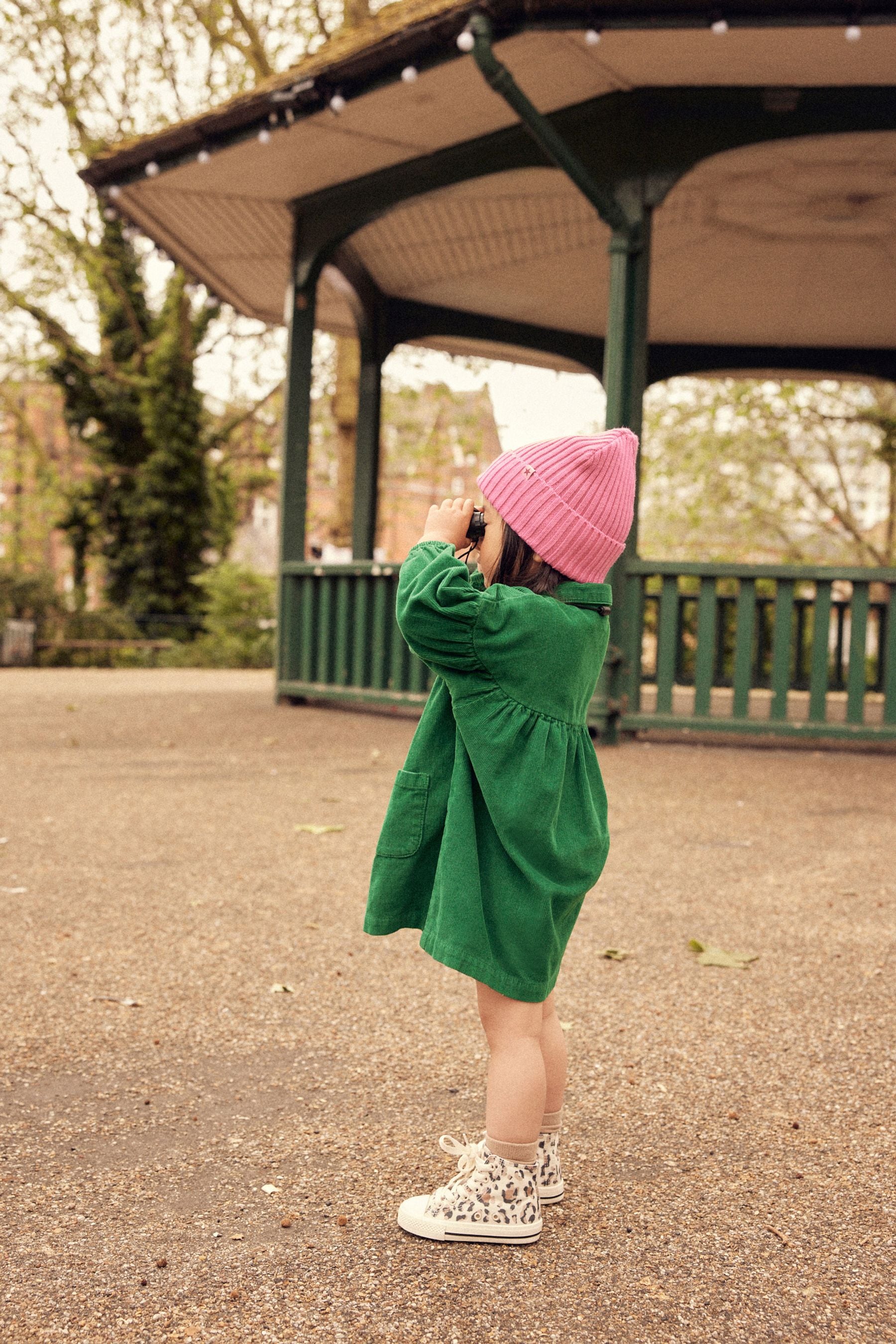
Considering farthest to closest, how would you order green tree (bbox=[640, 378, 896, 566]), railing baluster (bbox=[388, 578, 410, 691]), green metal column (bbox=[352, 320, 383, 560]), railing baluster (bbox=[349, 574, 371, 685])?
green tree (bbox=[640, 378, 896, 566]) < green metal column (bbox=[352, 320, 383, 560]) < railing baluster (bbox=[349, 574, 371, 685]) < railing baluster (bbox=[388, 578, 410, 691])

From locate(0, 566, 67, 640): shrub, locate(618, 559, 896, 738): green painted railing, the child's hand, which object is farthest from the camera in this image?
locate(0, 566, 67, 640): shrub

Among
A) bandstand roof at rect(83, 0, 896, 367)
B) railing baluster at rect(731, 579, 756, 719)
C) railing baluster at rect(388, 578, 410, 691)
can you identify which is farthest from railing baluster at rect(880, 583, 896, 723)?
railing baluster at rect(388, 578, 410, 691)

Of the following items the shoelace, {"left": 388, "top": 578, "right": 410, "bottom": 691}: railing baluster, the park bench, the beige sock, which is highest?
{"left": 388, "top": 578, "right": 410, "bottom": 691}: railing baluster

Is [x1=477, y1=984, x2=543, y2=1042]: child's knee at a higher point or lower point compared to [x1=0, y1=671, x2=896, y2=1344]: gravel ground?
higher

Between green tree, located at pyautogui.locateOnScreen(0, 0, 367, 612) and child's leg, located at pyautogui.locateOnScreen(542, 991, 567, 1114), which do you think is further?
green tree, located at pyautogui.locateOnScreen(0, 0, 367, 612)

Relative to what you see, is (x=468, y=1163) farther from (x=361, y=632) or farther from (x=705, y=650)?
(x=361, y=632)

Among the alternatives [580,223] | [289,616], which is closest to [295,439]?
[289,616]

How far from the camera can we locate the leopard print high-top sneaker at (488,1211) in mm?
1825

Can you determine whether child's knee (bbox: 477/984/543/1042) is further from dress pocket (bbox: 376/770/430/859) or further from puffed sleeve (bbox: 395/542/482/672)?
puffed sleeve (bbox: 395/542/482/672)

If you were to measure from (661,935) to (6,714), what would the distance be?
672 cm

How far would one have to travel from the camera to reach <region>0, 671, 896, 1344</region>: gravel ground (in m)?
1.67

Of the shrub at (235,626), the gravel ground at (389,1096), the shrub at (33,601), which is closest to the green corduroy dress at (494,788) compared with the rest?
the gravel ground at (389,1096)

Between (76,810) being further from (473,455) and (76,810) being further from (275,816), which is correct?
(473,455)

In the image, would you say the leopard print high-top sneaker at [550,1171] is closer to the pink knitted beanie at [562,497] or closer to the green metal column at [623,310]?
the pink knitted beanie at [562,497]
